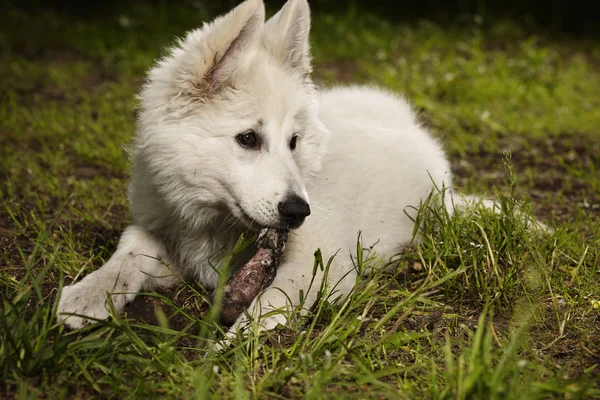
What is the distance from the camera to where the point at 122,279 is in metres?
2.86

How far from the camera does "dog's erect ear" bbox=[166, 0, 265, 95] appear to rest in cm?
271

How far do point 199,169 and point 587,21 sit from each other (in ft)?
30.2

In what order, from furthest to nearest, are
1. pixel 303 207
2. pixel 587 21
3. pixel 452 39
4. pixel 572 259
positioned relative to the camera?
1. pixel 587 21
2. pixel 452 39
3. pixel 572 259
4. pixel 303 207

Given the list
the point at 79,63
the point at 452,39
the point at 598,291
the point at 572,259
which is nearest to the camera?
the point at 598,291

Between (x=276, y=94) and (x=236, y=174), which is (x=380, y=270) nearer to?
(x=236, y=174)

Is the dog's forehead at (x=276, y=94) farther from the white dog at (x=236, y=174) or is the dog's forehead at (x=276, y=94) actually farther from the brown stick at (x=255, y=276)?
the brown stick at (x=255, y=276)

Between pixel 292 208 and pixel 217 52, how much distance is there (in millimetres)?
703

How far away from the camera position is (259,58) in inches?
114

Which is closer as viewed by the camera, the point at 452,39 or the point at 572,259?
the point at 572,259

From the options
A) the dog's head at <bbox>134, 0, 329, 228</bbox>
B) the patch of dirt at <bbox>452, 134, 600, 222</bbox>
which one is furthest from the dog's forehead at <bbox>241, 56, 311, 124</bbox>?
the patch of dirt at <bbox>452, 134, 600, 222</bbox>

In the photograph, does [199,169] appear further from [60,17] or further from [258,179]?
[60,17]

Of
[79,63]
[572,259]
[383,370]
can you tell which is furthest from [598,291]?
[79,63]

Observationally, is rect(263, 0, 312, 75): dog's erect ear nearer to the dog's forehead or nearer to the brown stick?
the dog's forehead

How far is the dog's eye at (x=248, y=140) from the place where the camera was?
2750 mm
